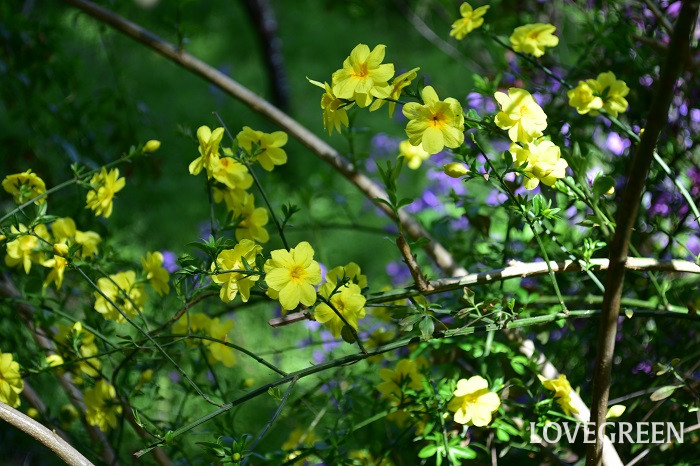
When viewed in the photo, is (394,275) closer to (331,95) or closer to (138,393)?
(138,393)

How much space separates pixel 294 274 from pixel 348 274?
0.11 m

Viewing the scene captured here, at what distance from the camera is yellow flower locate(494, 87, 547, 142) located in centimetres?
72

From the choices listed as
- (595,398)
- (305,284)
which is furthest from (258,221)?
(595,398)

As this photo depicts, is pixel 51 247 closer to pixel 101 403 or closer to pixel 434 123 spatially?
pixel 101 403

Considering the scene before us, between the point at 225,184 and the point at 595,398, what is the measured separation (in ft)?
1.55

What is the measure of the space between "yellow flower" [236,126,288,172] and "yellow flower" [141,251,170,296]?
176 mm

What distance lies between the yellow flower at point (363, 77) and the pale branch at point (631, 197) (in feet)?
0.78

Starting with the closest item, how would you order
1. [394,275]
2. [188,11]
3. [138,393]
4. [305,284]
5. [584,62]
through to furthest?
[305,284]
[138,393]
[584,62]
[394,275]
[188,11]

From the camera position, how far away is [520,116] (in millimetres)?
727

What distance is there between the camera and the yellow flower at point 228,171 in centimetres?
80

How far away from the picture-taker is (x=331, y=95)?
733 mm

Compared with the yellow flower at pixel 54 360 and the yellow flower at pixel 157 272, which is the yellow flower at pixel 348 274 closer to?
the yellow flower at pixel 157 272

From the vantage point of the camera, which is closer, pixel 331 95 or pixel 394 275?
pixel 331 95

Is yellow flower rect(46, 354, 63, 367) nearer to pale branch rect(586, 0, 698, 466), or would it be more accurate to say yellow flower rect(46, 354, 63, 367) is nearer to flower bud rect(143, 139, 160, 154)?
flower bud rect(143, 139, 160, 154)
